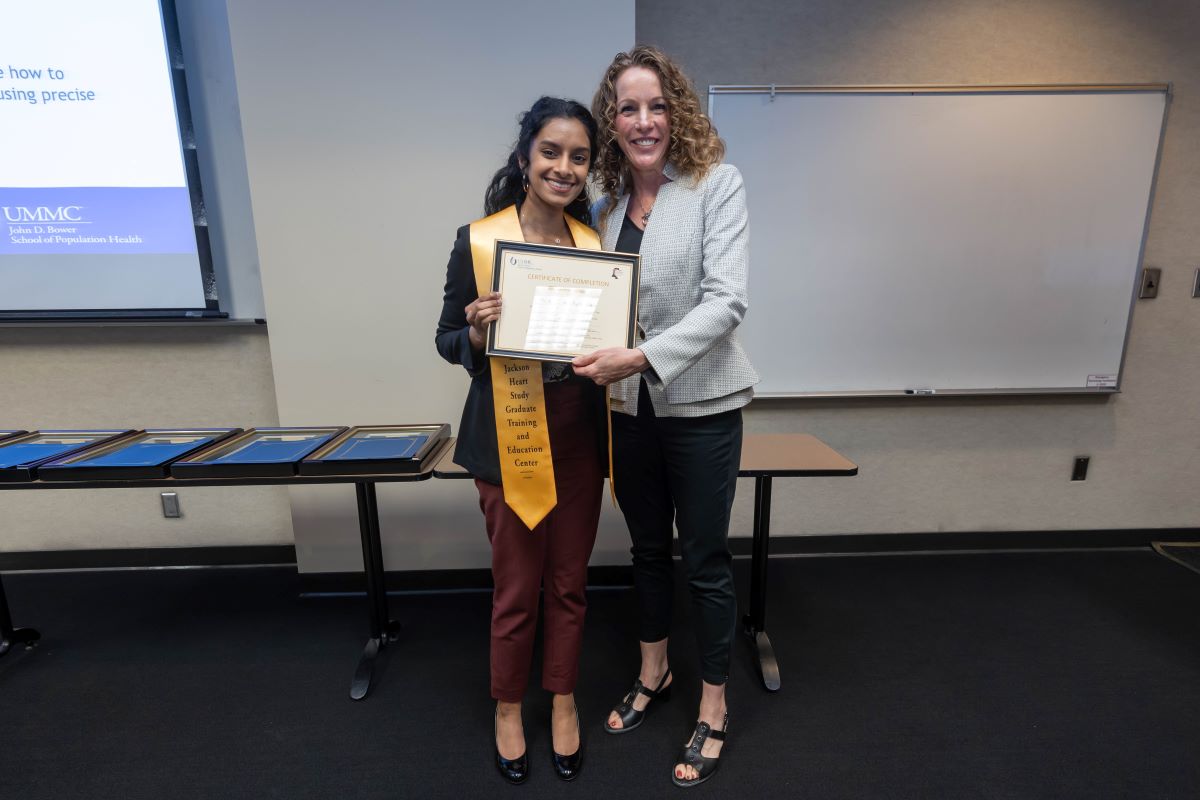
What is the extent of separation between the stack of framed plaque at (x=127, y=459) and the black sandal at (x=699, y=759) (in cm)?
156

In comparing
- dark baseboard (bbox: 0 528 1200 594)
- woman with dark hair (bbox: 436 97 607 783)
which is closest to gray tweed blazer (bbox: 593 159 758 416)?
woman with dark hair (bbox: 436 97 607 783)

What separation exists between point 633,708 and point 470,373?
3.25 feet

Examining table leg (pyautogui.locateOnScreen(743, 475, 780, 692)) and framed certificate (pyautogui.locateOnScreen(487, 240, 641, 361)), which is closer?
framed certificate (pyautogui.locateOnScreen(487, 240, 641, 361))

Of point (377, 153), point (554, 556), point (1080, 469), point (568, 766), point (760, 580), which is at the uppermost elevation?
point (377, 153)

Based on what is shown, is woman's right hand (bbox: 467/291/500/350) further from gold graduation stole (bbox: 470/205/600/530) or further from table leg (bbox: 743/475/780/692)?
table leg (bbox: 743/475/780/692)

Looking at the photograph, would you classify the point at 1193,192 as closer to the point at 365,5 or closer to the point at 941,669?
the point at 941,669

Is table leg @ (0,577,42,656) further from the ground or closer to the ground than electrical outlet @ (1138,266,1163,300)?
closer to the ground

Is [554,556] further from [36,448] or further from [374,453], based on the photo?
[36,448]

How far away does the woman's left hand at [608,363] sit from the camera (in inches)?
41.4

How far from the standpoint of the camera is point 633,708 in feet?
4.89

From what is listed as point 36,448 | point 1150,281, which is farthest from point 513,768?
point 1150,281

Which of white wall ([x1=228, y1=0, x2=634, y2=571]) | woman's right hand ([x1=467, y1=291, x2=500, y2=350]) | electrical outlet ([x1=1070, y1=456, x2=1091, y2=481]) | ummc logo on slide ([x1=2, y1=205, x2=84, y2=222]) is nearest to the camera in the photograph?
woman's right hand ([x1=467, y1=291, x2=500, y2=350])

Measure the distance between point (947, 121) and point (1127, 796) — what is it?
2.05 m

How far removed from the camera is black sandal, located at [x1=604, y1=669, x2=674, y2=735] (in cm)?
148
